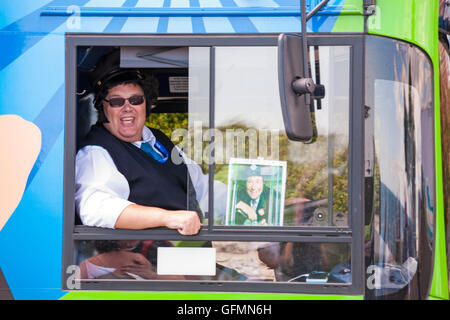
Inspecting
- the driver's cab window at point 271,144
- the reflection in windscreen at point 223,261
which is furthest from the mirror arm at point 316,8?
the reflection in windscreen at point 223,261

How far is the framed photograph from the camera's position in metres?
2.91

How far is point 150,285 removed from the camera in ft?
9.46

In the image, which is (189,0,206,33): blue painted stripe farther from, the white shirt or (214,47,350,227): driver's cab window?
the white shirt

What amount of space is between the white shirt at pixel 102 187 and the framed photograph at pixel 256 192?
5.8 inches

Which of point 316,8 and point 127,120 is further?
point 127,120

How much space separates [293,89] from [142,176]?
114cm

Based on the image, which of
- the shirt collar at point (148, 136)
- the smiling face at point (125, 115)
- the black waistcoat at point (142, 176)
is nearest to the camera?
the black waistcoat at point (142, 176)

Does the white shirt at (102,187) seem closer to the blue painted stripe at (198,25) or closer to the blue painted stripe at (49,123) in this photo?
the blue painted stripe at (49,123)

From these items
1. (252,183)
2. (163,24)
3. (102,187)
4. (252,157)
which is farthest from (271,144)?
(102,187)

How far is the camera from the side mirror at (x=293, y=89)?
2.53 meters

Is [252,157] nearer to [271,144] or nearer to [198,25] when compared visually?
[271,144]

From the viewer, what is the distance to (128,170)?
3.28 m

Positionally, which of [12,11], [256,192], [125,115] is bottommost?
[256,192]

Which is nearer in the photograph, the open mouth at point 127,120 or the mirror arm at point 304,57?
the mirror arm at point 304,57
